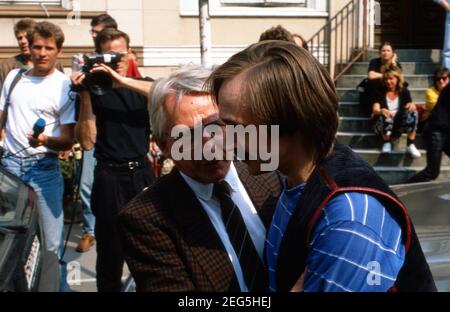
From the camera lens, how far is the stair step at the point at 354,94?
8664 millimetres

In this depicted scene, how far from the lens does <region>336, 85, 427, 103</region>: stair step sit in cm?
866

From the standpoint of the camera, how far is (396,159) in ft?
25.9

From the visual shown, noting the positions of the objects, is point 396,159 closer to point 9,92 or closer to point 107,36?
point 107,36

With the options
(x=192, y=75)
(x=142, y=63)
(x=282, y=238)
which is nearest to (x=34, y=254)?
(x=192, y=75)

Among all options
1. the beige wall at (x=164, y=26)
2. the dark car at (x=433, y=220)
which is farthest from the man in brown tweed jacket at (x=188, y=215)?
the beige wall at (x=164, y=26)

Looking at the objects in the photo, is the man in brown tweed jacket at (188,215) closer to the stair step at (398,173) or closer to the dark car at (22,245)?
the dark car at (22,245)

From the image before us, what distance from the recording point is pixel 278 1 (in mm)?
→ 9320

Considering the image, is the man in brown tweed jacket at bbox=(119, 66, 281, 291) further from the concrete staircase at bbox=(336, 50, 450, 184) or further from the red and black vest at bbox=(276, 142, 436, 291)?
the concrete staircase at bbox=(336, 50, 450, 184)

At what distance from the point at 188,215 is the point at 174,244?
89 mm

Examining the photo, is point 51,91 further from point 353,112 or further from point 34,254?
point 353,112

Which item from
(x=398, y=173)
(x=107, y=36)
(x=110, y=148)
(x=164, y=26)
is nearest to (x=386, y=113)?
(x=398, y=173)

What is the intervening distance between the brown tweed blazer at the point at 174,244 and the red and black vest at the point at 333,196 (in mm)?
331
